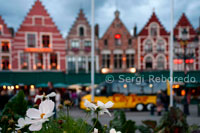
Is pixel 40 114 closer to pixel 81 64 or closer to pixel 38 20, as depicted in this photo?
pixel 81 64

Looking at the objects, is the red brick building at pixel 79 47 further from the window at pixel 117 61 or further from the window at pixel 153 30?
the window at pixel 153 30

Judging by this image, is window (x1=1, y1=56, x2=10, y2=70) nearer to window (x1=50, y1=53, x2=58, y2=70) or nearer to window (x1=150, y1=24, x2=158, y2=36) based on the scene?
window (x1=50, y1=53, x2=58, y2=70)

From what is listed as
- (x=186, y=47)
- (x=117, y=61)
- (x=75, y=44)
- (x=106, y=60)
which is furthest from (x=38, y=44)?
(x=186, y=47)

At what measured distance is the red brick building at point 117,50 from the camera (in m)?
21.7

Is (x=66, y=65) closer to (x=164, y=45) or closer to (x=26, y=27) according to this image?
(x=26, y=27)

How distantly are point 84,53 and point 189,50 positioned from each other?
11.0m

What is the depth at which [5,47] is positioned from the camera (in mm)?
19641

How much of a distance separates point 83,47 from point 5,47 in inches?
295

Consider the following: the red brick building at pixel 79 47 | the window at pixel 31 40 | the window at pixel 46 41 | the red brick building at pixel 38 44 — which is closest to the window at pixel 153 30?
the red brick building at pixel 79 47

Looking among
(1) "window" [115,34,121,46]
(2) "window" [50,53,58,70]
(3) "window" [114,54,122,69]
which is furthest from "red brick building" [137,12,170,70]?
(2) "window" [50,53,58,70]

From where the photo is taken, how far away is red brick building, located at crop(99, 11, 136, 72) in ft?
71.2

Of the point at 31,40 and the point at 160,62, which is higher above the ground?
the point at 31,40

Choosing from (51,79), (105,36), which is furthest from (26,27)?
(105,36)

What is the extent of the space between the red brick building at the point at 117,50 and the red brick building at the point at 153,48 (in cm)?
87
